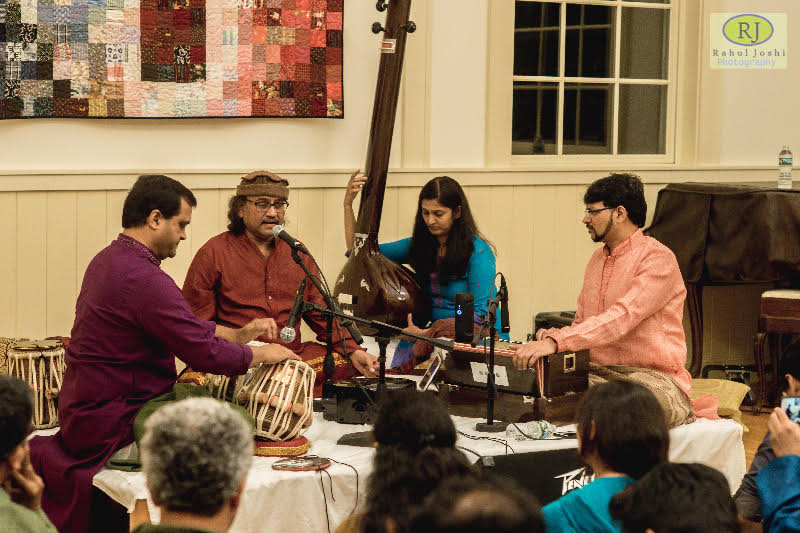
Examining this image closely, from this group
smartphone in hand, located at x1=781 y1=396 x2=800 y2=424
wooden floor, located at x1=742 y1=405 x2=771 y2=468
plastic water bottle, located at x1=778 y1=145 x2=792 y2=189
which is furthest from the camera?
plastic water bottle, located at x1=778 y1=145 x2=792 y2=189

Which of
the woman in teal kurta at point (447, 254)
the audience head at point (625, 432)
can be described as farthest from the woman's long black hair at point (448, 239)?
the audience head at point (625, 432)

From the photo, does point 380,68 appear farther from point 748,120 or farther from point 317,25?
point 748,120

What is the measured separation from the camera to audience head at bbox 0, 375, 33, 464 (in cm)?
221

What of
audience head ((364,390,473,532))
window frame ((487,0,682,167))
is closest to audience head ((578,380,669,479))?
audience head ((364,390,473,532))

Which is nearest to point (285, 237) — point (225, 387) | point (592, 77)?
point (225, 387)

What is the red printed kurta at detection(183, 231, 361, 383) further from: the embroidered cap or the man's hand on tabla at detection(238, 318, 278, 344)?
the man's hand on tabla at detection(238, 318, 278, 344)

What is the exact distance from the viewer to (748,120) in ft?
20.9

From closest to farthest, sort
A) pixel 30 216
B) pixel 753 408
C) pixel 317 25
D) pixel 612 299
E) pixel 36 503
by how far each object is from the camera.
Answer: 1. pixel 36 503
2. pixel 612 299
3. pixel 30 216
4. pixel 317 25
5. pixel 753 408

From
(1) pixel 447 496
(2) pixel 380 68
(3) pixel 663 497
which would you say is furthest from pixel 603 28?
(1) pixel 447 496

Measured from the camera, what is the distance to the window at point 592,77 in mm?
6016

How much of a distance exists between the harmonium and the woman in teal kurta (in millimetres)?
669

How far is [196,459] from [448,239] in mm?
3080

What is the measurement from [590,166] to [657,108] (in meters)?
0.66

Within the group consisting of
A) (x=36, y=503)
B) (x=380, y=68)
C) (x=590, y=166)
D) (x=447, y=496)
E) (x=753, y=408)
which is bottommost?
(x=753, y=408)
